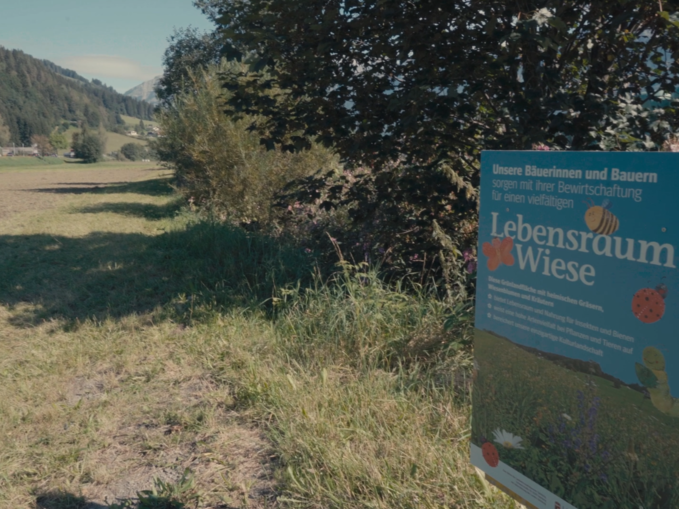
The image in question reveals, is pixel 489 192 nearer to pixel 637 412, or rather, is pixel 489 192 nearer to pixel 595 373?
pixel 595 373

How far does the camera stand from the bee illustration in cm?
187

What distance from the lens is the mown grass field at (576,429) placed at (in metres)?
1.83

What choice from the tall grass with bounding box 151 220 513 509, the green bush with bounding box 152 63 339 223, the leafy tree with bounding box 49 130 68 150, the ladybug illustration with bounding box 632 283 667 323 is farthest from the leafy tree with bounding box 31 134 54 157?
the ladybug illustration with bounding box 632 283 667 323

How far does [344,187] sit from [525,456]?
4.52 metres

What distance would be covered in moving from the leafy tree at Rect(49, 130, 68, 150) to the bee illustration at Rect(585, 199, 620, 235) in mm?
157172

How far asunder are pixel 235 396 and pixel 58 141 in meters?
158

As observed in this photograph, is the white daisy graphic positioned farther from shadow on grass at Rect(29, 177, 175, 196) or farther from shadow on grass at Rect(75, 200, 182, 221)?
shadow on grass at Rect(29, 177, 175, 196)

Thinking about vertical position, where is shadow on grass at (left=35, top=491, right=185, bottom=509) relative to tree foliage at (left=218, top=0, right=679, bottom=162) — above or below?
below

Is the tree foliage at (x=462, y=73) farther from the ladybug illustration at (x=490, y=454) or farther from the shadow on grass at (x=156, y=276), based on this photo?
the ladybug illustration at (x=490, y=454)

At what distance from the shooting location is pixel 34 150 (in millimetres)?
132000

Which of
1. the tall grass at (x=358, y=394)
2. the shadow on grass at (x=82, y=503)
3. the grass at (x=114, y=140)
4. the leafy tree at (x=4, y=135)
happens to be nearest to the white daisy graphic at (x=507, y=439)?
the tall grass at (x=358, y=394)

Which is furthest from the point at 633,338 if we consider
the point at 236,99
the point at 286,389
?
the point at 236,99

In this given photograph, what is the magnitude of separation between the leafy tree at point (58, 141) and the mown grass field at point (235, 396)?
498ft

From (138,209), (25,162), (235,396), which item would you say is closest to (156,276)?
(235,396)
